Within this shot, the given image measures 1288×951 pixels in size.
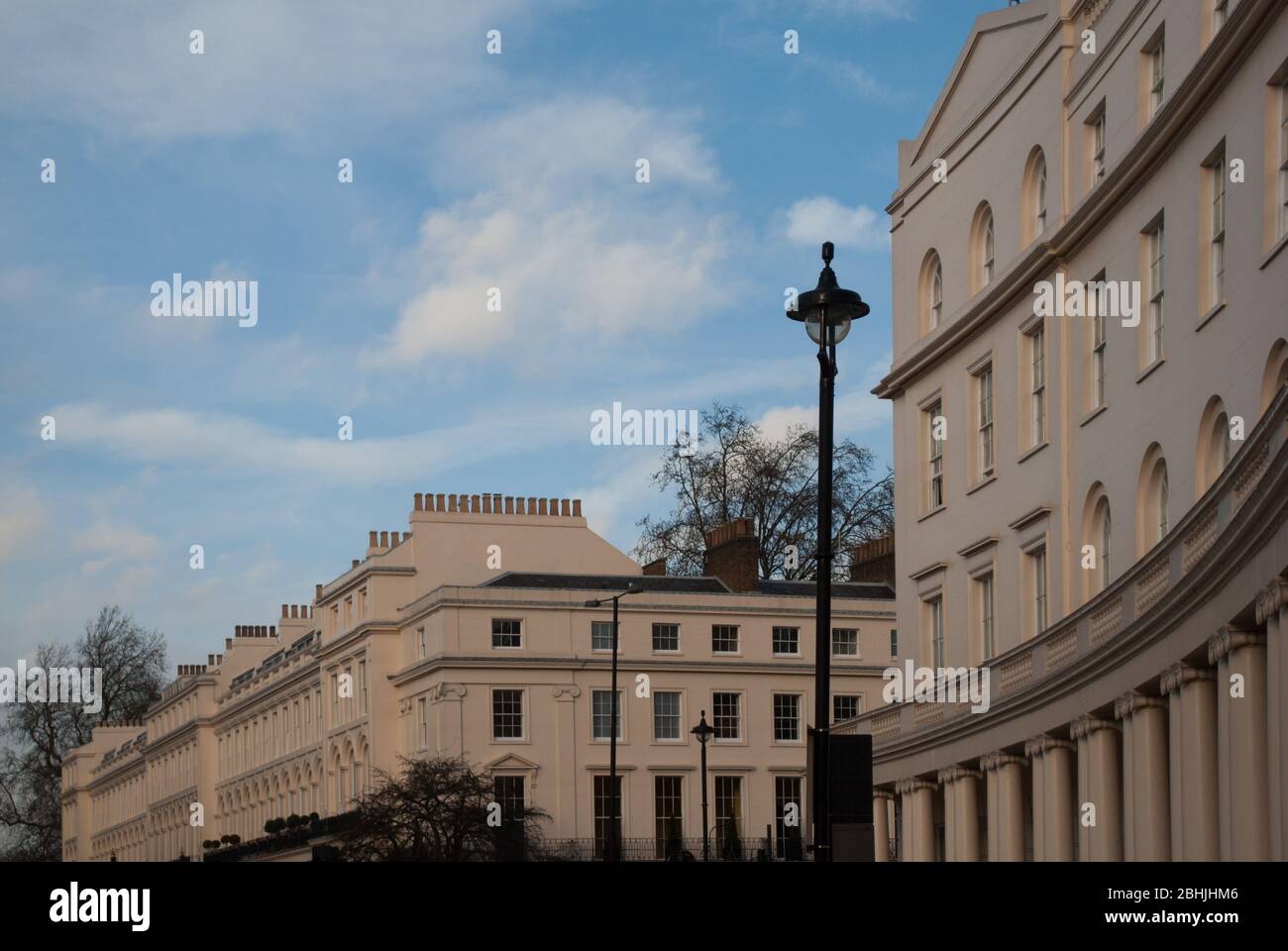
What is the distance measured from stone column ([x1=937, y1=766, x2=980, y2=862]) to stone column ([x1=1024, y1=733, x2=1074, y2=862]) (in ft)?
15.0

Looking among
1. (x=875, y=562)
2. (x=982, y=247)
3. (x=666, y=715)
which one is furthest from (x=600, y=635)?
(x=982, y=247)

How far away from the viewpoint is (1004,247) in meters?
40.8

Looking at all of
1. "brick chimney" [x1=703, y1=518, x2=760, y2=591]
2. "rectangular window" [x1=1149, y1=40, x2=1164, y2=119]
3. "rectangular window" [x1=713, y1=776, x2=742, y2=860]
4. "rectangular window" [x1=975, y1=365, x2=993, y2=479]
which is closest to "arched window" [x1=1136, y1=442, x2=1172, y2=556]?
"rectangular window" [x1=1149, y1=40, x2=1164, y2=119]

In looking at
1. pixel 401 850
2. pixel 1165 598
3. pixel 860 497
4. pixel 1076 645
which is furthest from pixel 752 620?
pixel 1165 598

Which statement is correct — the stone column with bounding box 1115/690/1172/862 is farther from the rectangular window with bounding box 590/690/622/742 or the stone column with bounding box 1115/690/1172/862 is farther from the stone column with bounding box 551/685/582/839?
the rectangular window with bounding box 590/690/622/742

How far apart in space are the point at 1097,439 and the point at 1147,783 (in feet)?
25.6

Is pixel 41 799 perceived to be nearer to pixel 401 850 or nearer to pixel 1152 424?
pixel 401 850

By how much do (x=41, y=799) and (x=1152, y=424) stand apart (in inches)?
4853

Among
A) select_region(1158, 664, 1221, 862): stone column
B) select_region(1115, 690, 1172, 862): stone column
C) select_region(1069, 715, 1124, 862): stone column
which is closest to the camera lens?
select_region(1158, 664, 1221, 862): stone column

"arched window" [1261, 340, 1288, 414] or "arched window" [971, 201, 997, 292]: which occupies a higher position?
"arched window" [971, 201, 997, 292]

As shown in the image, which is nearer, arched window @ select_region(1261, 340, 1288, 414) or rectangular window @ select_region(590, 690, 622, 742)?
arched window @ select_region(1261, 340, 1288, 414)

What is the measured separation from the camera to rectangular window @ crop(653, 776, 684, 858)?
75750 mm

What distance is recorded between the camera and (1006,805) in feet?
124

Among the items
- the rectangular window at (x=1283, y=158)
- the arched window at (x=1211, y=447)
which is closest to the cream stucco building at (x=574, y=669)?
the arched window at (x=1211, y=447)
